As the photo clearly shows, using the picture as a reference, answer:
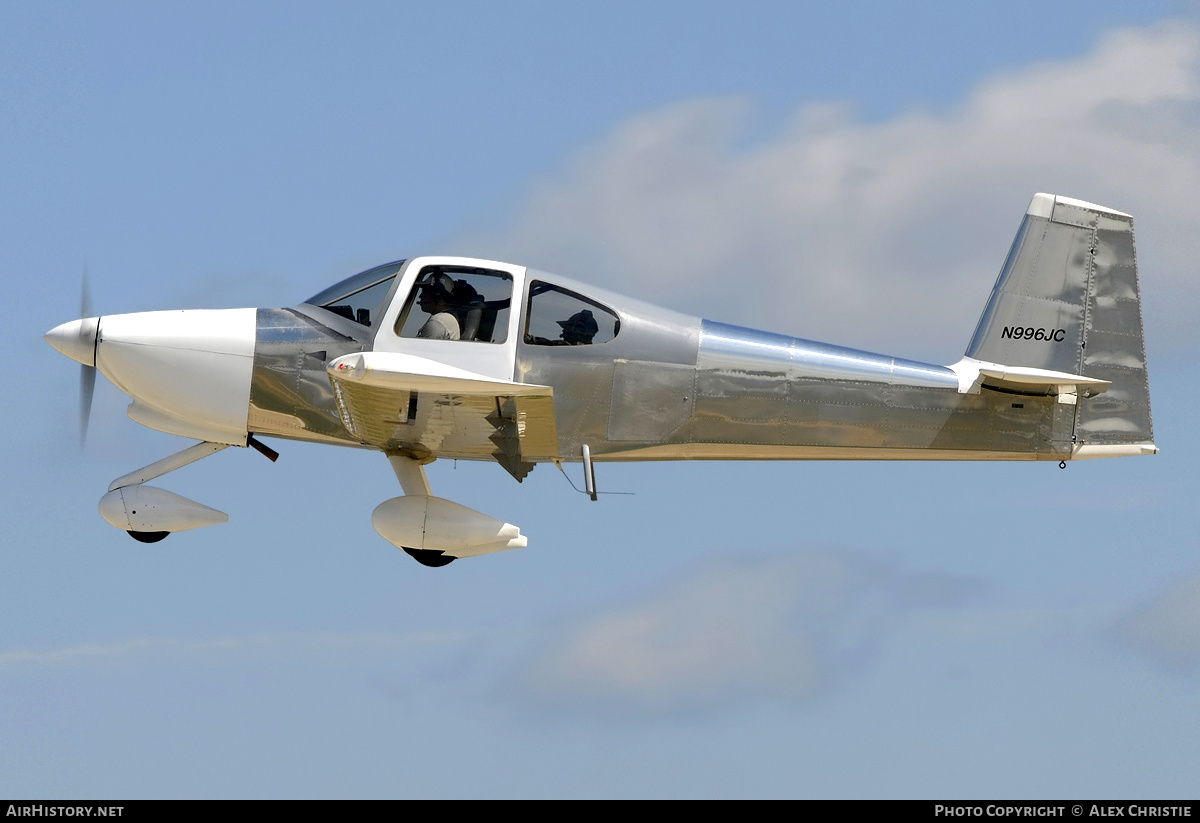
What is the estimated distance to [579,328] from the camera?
1391 cm

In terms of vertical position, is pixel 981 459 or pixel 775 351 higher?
pixel 775 351

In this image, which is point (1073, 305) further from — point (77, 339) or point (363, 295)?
point (77, 339)

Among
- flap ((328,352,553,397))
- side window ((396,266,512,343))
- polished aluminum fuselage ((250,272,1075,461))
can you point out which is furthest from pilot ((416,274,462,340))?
flap ((328,352,553,397))

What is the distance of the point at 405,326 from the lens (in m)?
13.7

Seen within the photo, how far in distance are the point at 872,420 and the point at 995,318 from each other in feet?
6.02

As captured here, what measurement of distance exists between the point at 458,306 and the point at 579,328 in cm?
117

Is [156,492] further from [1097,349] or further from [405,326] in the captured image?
[1097,349]

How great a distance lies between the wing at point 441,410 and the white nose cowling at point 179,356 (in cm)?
112

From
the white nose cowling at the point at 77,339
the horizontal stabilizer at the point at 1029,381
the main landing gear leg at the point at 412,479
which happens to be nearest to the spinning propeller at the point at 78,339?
the white nose cowling at the point at 77,339

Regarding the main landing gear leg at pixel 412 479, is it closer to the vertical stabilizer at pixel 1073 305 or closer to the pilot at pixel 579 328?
the pilot at pixel 579 328

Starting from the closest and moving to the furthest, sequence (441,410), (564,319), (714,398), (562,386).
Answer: (441,410), (562,386), (564,319), (714,398)

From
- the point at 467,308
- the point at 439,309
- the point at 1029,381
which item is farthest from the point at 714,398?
the point at 1029,381

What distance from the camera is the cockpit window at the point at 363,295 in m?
14.0
